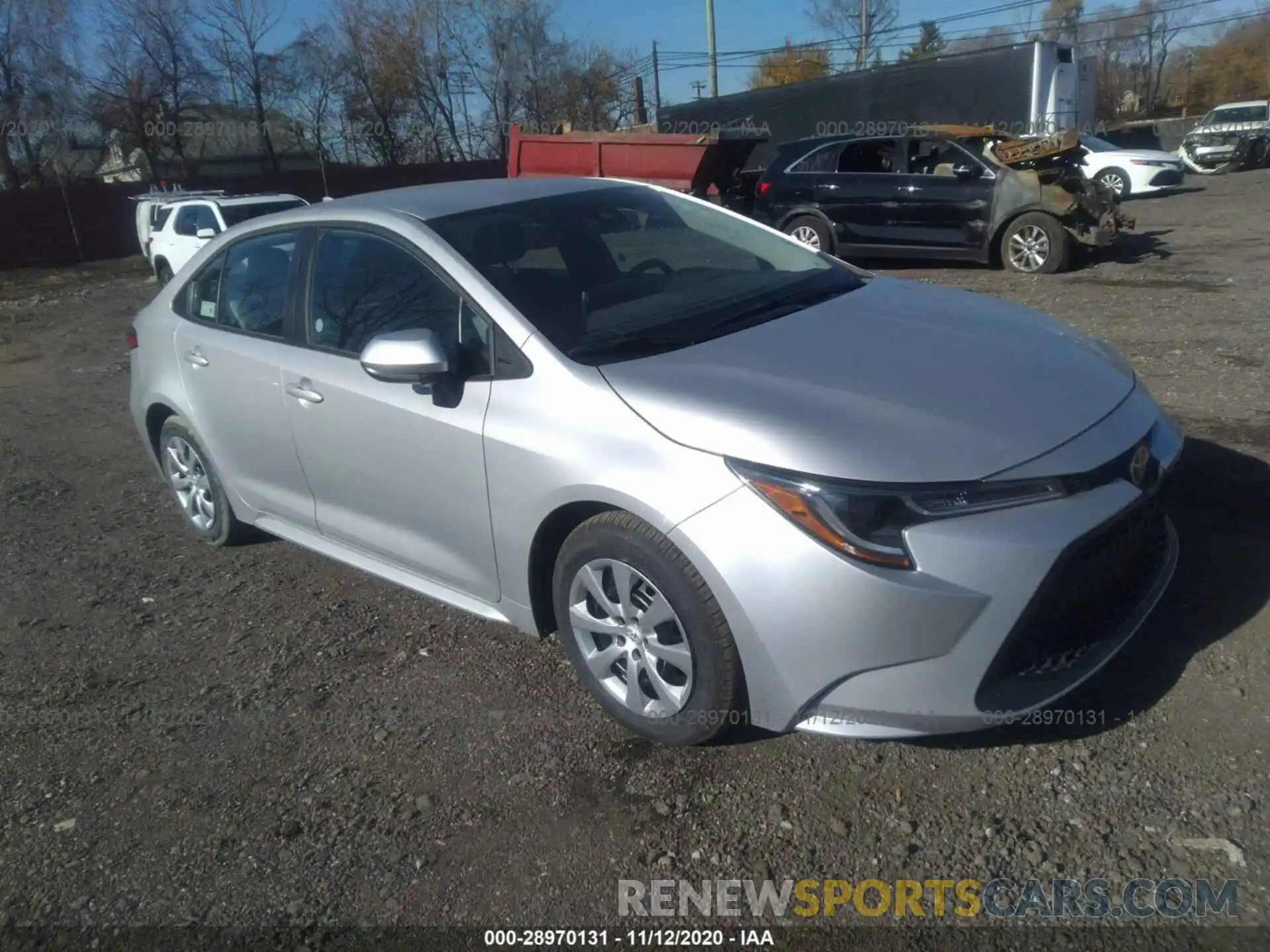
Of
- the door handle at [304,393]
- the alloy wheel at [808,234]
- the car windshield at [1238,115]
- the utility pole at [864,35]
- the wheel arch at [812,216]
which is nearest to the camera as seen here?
the door handle at [304,393]

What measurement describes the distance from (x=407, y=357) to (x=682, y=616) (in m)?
1.20

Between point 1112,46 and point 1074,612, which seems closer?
point 1074,612

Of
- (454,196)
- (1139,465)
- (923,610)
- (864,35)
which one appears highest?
(864,35)

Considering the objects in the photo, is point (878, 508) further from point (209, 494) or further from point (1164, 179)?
point (1164, 179)

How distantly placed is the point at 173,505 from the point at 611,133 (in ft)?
36.2

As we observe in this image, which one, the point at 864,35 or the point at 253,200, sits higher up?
the point at 864,35

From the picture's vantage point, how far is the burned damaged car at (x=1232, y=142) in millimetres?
25688

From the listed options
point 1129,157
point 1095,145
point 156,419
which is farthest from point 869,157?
point 1095,145

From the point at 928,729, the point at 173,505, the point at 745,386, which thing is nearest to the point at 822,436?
the point at 745,386

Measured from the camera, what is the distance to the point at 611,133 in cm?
1541

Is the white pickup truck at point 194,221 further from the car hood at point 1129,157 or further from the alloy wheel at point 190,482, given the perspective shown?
the car hood at point 1129,157

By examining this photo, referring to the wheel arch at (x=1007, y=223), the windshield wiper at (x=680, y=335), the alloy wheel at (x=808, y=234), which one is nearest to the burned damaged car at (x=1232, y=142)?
the wheel arch at (x=1007, y=223)

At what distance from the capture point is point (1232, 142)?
25625mm

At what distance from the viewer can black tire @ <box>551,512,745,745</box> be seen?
285cm
